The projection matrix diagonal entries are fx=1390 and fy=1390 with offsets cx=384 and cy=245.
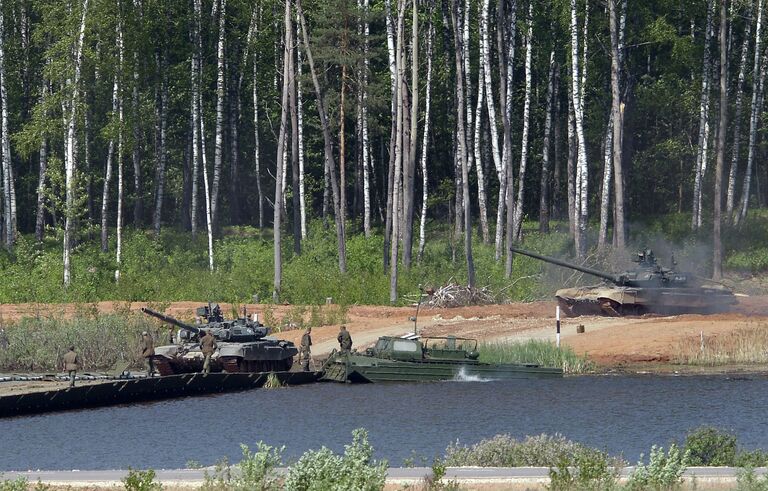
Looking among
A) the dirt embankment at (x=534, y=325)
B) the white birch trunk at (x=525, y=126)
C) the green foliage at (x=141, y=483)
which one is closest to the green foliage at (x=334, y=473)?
the green foliage at (x=141, y=483)

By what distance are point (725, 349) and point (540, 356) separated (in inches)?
217

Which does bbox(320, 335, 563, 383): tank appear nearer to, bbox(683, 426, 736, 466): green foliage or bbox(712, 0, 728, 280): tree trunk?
bbox(683, 426, 736, 466): green foliage

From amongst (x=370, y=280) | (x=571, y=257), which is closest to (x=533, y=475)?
(x=370, y=280)

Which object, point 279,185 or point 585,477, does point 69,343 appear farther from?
point 585,477

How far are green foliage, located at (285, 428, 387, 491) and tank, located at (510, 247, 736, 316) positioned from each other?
96.2ft

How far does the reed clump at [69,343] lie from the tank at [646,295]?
1347cm

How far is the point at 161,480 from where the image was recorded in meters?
18.8

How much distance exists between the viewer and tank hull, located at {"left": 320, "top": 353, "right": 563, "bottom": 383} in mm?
37906

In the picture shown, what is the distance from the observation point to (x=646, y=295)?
46.6m

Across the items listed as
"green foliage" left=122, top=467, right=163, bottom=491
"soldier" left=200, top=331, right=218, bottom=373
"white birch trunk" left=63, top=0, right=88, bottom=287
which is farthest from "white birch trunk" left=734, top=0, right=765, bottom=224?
"green foliage" left=122, top=467, right=163, bottom=491

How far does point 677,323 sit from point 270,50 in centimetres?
3171

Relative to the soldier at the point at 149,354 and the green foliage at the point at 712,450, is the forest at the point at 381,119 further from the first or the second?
the green foliage at the point at 712,450

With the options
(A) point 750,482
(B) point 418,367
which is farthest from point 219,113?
(A) point 750,482

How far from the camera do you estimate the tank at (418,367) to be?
124 feet
